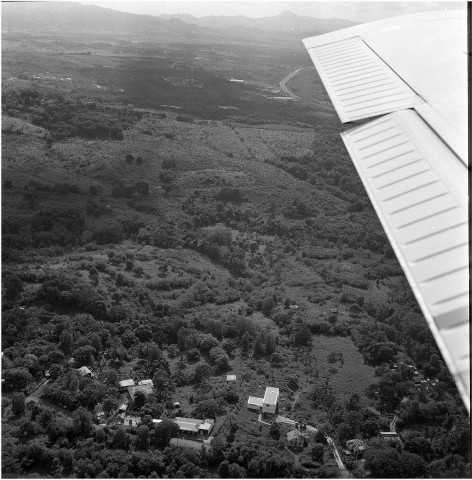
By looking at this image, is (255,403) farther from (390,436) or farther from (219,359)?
(390,436)

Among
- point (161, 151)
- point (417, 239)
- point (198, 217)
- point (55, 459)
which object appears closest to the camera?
point (417, 239)

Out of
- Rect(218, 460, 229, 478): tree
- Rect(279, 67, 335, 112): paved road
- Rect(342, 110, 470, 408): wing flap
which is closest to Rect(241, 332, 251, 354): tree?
Rect(218, 460, 229, 478): tree

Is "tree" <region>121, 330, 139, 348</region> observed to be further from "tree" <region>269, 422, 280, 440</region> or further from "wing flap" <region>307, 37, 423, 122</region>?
"wing flap" <region>307, 37, 423, 122</region>

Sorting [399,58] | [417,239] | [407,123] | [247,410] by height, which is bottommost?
[247,410]

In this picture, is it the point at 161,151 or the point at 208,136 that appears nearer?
the point at 161,151

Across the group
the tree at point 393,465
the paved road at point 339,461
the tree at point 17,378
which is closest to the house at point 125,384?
the tree at point 17,378

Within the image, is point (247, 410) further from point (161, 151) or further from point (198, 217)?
point (161, 151)

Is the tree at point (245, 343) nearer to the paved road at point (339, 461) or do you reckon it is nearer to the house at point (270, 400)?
the house at point (270, 400)

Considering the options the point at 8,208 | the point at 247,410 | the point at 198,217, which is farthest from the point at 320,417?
Answer: the point at 8,208

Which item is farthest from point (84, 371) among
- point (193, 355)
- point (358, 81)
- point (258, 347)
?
point (358, 81)
